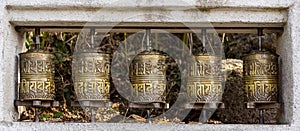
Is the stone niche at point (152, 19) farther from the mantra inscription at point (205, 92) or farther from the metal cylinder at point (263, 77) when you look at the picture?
the mantra inscription at point (205, 92)

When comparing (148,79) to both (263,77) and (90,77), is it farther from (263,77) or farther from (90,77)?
(263,77)

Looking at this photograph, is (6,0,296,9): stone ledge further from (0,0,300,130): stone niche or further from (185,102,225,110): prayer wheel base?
(185,102,225,110): prayer wheel base

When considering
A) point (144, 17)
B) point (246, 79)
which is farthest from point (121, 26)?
point (246, 79)

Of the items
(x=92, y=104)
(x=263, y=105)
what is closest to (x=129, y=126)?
(x=92, y=104)

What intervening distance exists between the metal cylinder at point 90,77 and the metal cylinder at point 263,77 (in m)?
0.70

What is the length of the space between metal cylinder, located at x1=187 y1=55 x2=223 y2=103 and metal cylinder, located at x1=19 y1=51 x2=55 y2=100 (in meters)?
0.68

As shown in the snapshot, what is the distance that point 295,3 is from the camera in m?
3.51

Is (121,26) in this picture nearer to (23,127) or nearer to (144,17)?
(144,17)

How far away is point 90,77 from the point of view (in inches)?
140

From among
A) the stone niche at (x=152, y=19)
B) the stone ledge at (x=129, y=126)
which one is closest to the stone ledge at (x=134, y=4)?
the stone niche at (x=152, y=19)

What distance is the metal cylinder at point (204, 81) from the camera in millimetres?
3586

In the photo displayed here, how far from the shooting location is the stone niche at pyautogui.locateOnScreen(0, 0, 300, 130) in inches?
136

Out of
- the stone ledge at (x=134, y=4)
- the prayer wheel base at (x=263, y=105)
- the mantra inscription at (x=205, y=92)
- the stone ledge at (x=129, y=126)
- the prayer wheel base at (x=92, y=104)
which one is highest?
the stone ledge at (x=134, y=4)

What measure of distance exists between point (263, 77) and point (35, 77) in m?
1.07
